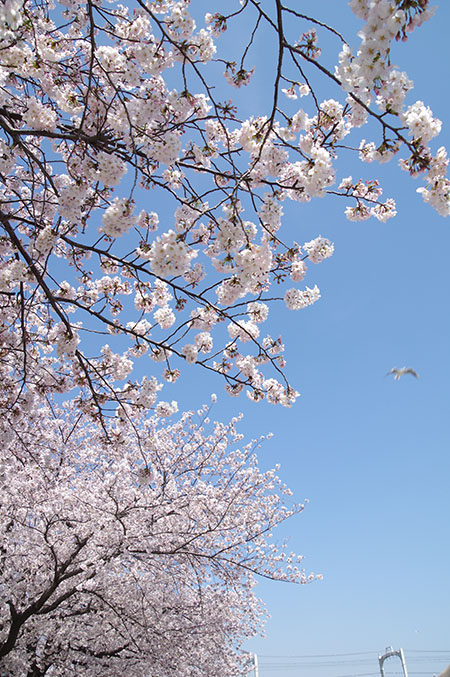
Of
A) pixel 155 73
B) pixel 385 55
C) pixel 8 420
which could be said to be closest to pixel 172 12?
pixel 155 73

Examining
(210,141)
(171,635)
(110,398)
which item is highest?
(210,141)

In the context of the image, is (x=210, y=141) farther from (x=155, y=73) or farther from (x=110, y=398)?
(x=110, y=398)

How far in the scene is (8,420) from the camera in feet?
16.2

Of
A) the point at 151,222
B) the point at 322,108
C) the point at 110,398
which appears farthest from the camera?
the point at 110,398

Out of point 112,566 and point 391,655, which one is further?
point 391,655

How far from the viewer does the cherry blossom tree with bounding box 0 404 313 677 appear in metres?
7.27

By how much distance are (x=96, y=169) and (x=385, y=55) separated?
2.40 metres

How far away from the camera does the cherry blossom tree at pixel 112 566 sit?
7.27 meters

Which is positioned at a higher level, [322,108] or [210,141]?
[210,141]

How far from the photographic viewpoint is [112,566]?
7141mm

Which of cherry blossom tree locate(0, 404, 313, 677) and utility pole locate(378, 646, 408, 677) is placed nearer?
cherry blossom tree locate(0, 404, 313, 677)

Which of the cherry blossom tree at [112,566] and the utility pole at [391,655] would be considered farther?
the utility pole at [391,655]

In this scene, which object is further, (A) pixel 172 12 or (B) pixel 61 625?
(B) pixel 61 625

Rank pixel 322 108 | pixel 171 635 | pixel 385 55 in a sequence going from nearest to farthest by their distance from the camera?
pixel 385 55, pixel 322 108, pixel 171 635
